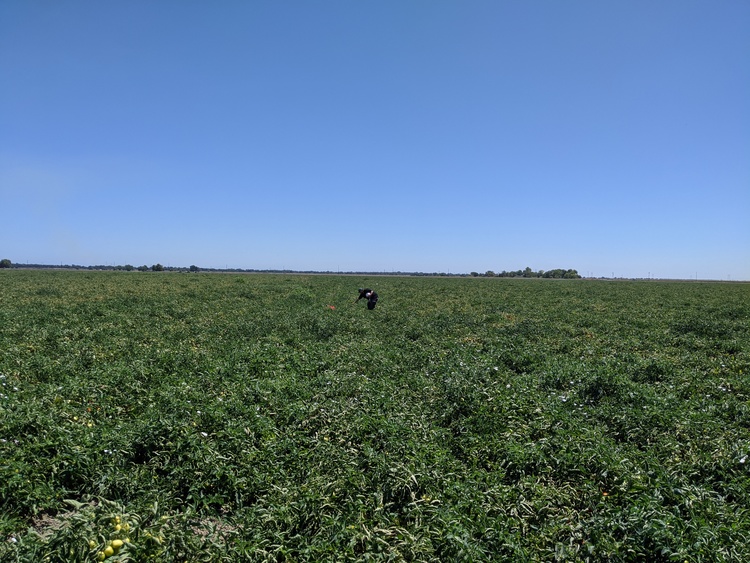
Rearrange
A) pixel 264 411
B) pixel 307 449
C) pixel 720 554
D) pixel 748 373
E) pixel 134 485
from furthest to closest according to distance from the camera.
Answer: pixel 748 373
pixel 264 411
pixel 307 449
pixel 134 485
pixel 720 554

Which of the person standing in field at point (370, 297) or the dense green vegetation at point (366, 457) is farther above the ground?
the person standing in field at point (370, 297)

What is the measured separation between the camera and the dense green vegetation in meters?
3.91

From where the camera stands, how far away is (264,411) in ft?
22.5

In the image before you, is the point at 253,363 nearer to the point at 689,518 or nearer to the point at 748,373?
the point at 689,518

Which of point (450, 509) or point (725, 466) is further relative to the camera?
point (725, 466)

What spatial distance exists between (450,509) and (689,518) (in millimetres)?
2472

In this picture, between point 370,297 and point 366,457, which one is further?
point 370,297

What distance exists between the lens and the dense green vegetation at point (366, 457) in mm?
3910

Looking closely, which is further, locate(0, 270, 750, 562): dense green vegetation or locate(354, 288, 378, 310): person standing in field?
locate(354, 288, 378, 310): person standing in field

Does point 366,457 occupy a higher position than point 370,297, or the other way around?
point 370,297

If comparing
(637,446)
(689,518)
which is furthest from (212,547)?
(637,446)

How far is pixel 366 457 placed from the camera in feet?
18.0

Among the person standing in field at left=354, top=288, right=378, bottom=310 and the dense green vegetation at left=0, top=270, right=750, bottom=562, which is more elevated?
the person standing in field at left=354, top=288, right=378, bottom=310

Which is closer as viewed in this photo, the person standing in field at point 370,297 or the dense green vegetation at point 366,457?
the dense green vegetation at point 366,457
